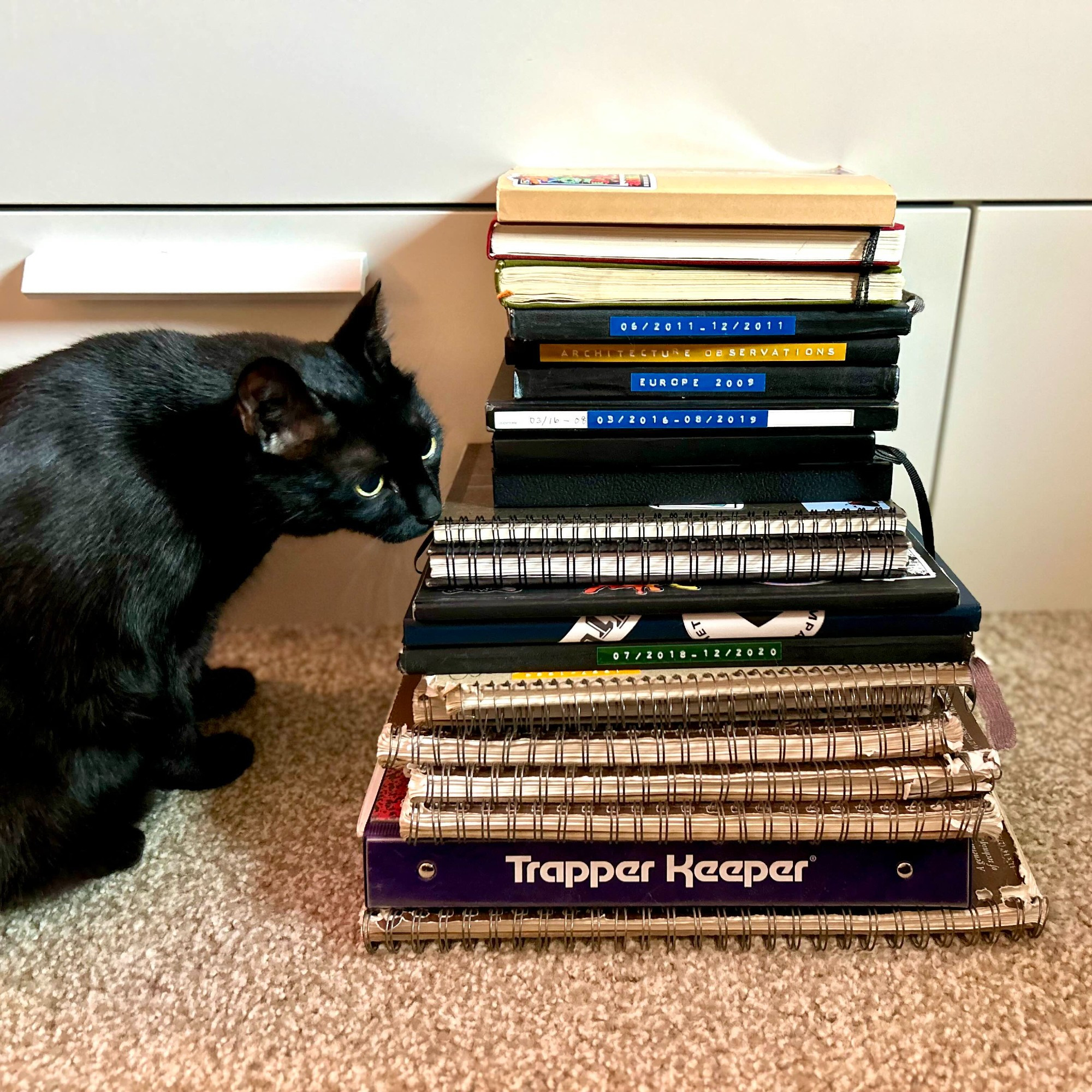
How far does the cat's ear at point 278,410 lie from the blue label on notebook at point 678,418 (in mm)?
202

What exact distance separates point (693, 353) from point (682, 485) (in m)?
0.10

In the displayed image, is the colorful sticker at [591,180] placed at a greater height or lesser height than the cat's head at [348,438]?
greater

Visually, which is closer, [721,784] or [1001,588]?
[721,784]

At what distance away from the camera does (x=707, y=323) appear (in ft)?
2.26

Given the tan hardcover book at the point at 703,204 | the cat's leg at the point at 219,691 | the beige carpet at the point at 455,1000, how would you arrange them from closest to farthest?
1. the beige carpet at the point at 455,1000
2. the tan hardcover book at the point at 703,204
3. the cat's leg at the point at 219,691

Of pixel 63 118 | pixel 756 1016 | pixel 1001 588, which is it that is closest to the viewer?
pixel 756 1016

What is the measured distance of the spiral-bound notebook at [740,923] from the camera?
64 cm

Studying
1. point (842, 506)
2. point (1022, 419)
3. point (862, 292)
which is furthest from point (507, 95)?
point (1022, 419)

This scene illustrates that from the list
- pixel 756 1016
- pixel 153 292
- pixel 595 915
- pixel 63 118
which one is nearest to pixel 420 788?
pixel 595 915

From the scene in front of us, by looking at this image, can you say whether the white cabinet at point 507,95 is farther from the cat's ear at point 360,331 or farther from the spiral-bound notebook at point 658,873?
the spiral-bound notebook at point 658,873

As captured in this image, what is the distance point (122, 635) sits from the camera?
65cm

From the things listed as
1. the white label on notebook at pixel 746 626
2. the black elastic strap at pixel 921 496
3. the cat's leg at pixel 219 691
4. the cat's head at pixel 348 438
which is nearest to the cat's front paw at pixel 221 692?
the cat's leg at pixel 219 691

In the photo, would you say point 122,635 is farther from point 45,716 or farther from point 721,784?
point 721,784

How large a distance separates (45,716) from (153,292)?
0.39 meters
